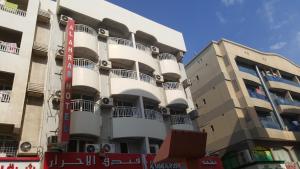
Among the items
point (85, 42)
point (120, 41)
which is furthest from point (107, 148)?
point (120, 41)

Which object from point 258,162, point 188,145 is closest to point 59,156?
point 188,145

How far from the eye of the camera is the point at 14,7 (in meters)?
17.5

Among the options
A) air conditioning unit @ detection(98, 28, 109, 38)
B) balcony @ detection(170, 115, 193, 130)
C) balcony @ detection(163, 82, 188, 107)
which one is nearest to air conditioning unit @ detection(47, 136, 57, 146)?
balcony @ detection(170, 115, 193, 130)

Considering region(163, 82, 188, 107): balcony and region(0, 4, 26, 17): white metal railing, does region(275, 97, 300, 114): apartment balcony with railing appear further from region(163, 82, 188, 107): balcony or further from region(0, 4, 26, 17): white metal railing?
region(0, 4, 26, 17): white metal railing

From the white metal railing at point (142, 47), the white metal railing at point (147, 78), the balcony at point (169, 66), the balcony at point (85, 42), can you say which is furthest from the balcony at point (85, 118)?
the balcony at point (169, 66)

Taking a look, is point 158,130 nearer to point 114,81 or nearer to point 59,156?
point 114,81

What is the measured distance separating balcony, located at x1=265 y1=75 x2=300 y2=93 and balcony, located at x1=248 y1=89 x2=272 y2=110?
9.00 ft

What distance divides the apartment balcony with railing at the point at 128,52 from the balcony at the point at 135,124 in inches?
154

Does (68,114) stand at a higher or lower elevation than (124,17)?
lower

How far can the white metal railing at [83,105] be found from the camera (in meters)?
15.7

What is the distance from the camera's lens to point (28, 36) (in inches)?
625

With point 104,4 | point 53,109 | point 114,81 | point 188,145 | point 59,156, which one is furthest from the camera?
point 104,4

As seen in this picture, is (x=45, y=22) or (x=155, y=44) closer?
(x=45, y=22)

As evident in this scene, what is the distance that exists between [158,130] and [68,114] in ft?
21.4
